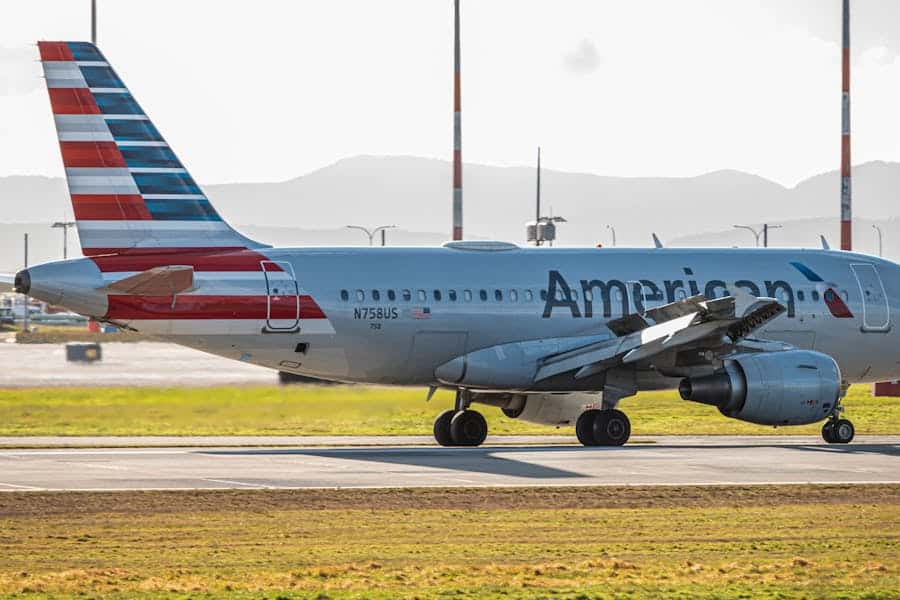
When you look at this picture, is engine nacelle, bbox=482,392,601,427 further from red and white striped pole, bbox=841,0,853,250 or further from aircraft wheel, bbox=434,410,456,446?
red and white striped pole, bbox=841,0,853,250

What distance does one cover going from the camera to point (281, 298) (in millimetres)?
35594

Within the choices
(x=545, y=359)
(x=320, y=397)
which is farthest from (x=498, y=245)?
(x=320, y=397)

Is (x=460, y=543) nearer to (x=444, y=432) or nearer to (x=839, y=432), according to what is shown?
(x=444, y=432)

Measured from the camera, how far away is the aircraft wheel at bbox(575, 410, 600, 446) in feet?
123

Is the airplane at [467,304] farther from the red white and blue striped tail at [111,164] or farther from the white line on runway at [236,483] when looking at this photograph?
the white line on runway at [236,483]

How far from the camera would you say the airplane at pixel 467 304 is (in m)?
34.7

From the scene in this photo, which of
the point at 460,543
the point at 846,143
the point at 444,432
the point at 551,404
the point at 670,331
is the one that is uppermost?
the point at 846,143

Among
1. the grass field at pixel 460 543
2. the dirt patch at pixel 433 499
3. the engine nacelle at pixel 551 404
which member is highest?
A: the engine nacelle at pixel 551 404

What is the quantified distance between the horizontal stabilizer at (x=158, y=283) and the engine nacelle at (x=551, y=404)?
8.24m

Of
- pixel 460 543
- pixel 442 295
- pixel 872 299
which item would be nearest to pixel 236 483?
pixel 460 543

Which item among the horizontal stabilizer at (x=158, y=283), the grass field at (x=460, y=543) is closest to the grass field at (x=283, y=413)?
the horizontal stabilizer at (x=158, y=283)

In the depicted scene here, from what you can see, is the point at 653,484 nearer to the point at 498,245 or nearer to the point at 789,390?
the point at 789,390

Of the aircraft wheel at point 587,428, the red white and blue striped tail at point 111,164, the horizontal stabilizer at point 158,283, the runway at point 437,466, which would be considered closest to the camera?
the runway at point 437,466

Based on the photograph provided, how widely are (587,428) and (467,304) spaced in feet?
12.6
